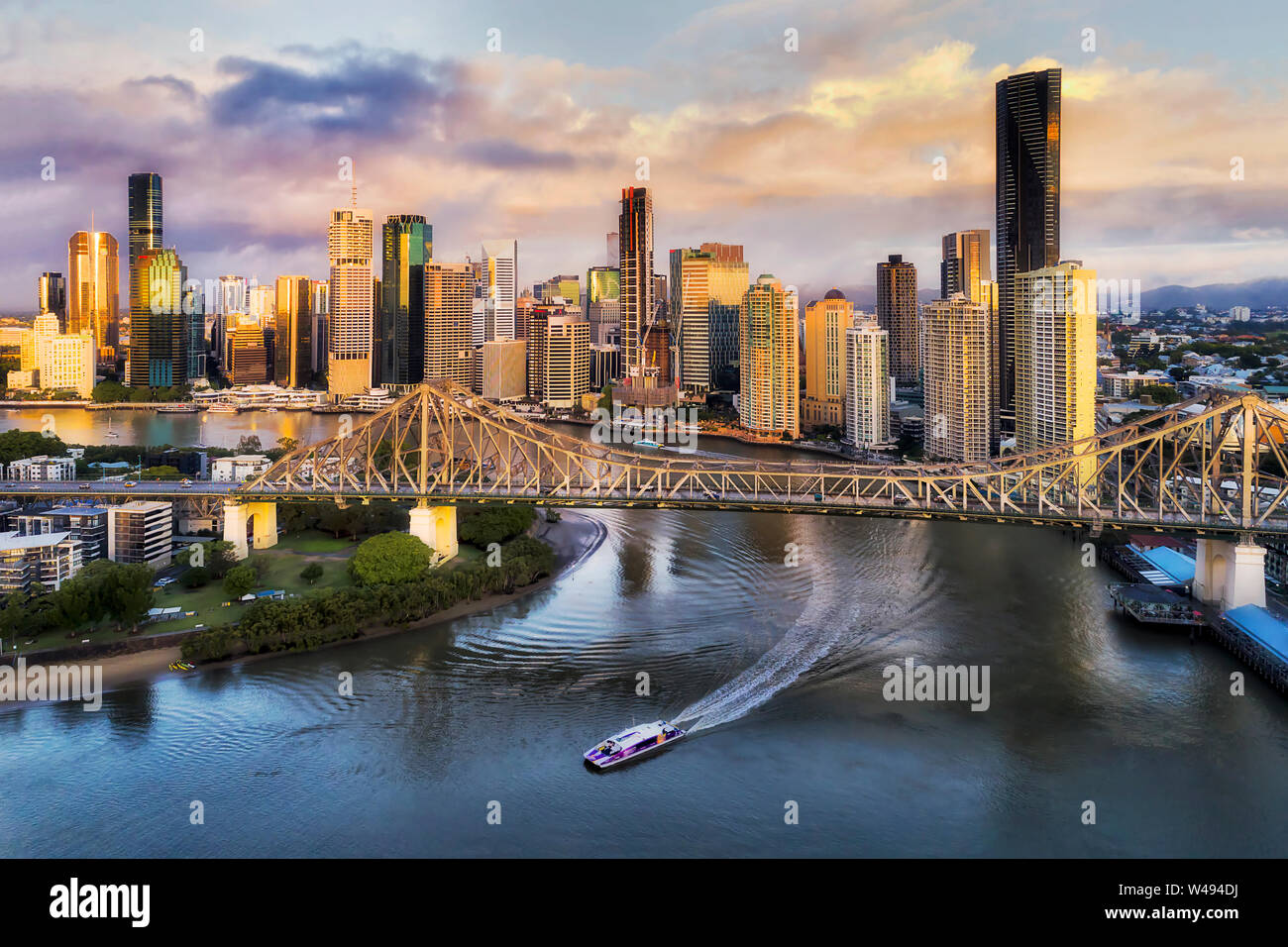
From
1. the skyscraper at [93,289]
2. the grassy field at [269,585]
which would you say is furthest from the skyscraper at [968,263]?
the skyscraper at [93,289]

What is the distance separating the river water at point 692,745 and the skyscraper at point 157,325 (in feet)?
177

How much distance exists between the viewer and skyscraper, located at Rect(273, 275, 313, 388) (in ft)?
220

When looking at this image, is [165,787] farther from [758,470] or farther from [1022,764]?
[758,470]

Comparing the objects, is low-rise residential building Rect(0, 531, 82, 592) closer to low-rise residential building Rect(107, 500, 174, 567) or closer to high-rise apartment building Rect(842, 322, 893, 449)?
low-rise residential building Rect(107, 500, 174, 567)

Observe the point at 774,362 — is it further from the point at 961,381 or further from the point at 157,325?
the point at 157,325

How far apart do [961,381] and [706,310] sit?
3068 cm

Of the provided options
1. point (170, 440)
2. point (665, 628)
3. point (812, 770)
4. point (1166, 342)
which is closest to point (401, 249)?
point (170, 440)

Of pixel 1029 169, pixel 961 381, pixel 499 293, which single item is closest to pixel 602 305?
pixel 499 293

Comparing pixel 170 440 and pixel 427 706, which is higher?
pixel 170 440

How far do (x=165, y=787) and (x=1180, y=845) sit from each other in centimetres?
1037

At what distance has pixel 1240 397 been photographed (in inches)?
678

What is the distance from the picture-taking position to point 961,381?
32.6 m

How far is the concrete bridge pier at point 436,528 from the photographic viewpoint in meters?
19.5

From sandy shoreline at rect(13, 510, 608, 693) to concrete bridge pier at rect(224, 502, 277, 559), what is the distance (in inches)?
204
